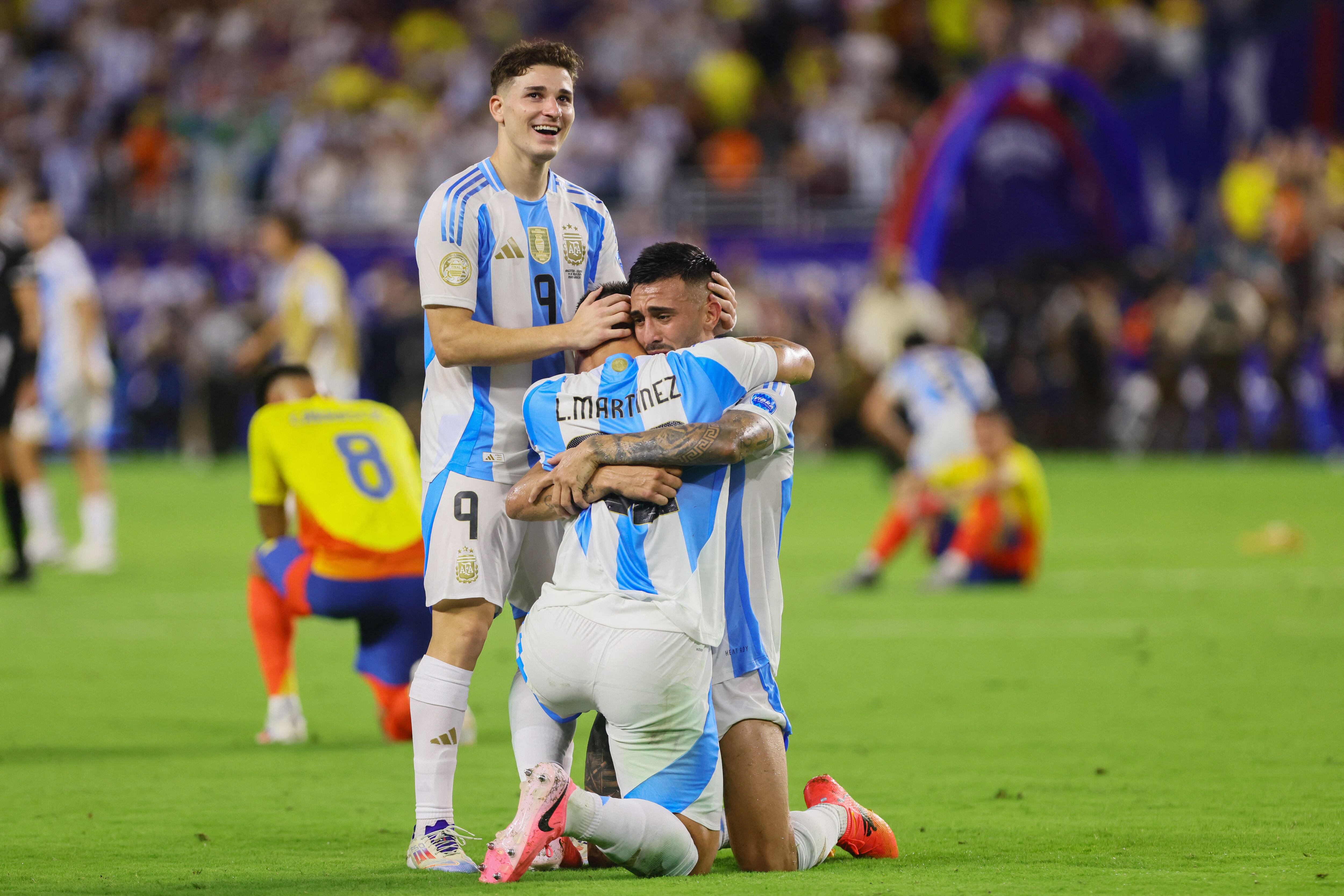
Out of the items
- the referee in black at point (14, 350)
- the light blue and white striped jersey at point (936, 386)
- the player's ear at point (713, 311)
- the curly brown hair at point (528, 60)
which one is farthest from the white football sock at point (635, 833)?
the referee in black at point (14, 350)

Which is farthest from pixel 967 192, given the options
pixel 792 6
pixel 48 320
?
pixel 48 320

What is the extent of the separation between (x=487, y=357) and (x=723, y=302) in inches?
25.7

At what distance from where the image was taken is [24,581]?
39.0 feet

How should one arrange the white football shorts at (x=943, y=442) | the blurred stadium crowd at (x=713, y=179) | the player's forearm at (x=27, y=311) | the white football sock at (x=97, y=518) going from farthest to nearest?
the blurred stadium crowd at (x=713, y=179), the white football sock at (x=97, y=518), the white football shorts at (x=943, y=442), the player's forearm at (x=27, y=311)

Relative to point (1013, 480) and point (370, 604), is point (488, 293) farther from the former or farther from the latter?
point (1013, 480)

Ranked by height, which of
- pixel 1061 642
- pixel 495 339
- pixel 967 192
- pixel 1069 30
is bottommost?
pixel 1061 642

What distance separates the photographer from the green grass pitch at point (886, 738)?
185 inches

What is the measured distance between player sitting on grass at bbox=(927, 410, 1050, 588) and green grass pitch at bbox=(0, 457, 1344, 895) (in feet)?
0.71

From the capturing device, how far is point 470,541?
195 inches

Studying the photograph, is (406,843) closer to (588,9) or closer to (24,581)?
(24,581)

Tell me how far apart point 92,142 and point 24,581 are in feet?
53.7

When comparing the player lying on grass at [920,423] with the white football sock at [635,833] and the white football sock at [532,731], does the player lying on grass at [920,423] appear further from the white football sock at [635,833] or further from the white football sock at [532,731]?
the white football sock at [635,833]

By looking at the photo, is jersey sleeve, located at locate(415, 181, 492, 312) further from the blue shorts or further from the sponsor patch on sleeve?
the blue shorts

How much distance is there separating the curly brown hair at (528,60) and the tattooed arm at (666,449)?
1125 millimetres
